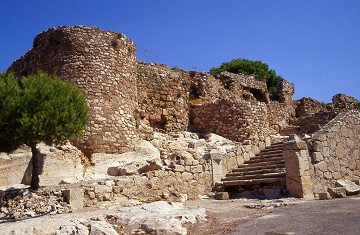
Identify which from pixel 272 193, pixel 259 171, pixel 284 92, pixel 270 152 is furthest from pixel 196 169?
pixel 284 92

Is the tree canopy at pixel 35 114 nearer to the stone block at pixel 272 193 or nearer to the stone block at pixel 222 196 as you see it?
the stone block at pixel 222 196

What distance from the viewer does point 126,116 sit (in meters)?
16.0

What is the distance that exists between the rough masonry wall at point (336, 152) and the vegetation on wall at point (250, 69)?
1012 inches

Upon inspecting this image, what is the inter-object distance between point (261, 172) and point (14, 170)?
26.7 feet

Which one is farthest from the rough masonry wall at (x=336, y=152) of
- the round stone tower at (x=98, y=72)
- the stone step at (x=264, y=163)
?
the round stone tower at (x=98, y=72)

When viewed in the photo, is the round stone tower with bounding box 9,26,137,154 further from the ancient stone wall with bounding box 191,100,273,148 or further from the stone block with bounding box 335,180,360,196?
the stone block with bounding box 335,180,360,196

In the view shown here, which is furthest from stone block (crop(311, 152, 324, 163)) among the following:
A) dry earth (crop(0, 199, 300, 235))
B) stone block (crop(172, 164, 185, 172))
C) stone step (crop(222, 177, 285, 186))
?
stone block (crop(172, 164, 185, 172))

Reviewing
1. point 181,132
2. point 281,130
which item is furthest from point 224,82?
point 181,132

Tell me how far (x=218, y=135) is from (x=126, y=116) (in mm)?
5339

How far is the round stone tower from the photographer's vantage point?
1498cm

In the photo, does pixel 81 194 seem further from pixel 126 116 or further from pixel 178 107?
pixel 178 107

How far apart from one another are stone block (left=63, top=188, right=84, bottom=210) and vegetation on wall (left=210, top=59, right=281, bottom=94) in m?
30.0

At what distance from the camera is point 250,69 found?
39.3m

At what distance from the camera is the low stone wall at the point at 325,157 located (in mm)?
11031
